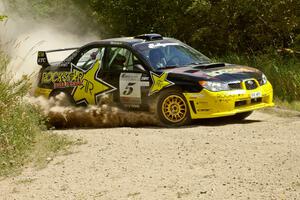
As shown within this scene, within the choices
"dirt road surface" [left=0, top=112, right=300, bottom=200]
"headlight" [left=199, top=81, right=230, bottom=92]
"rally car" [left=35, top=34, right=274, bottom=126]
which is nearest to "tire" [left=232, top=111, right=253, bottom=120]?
"rally car" [left=35, top=34, right=274, bottom=126]

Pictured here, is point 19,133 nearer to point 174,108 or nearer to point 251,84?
point 174,108

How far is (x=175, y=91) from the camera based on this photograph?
1113 centimetres

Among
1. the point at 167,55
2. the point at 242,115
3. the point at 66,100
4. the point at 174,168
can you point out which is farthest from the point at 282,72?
the point at 174,168

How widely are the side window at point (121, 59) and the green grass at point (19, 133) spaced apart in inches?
73.9

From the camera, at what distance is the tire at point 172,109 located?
11.1 m

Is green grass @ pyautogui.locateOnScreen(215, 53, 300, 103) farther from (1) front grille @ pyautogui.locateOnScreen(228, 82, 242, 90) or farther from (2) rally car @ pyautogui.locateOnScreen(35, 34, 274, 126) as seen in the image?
(1) front grille @ pyautogui.locateOnScreen(228, 82, 242, 90)

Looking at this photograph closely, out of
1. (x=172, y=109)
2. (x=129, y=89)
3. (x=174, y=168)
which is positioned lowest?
(x=174, y=168)

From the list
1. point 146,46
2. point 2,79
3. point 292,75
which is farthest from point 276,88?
point 2,79

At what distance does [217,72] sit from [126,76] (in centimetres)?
160

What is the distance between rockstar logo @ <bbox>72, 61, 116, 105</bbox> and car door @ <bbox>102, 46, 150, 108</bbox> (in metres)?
0.15

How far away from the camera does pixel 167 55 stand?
1201 centimetres

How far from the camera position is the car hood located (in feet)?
36.2

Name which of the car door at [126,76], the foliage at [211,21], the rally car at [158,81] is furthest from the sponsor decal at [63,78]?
the foliage at [211,21]

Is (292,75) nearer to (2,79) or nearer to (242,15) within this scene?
(242,15)
